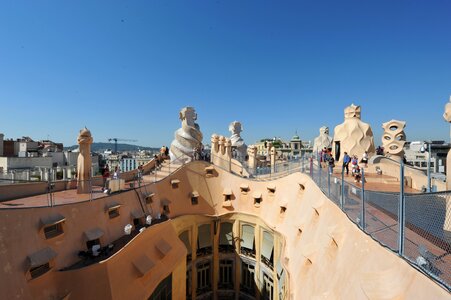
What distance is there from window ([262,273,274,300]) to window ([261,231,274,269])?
950 millimetres

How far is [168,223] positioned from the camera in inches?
488

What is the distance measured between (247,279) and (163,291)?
30.6 feet

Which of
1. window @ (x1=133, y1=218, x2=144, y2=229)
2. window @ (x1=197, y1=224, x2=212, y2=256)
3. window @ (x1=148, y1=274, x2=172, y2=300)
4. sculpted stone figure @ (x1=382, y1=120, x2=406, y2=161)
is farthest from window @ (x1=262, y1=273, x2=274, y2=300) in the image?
sculpted stone figure @ (x1=382, y1=120, x2=406, y2=161)

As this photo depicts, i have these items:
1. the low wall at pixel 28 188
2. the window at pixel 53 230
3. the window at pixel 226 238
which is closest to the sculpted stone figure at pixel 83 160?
the low wall at pixel 28 188

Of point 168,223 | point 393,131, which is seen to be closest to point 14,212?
point 168,223

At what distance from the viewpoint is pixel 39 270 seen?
267 inches

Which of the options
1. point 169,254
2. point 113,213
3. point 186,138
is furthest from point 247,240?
point 113,213

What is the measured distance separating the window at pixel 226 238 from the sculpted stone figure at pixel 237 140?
10660mm

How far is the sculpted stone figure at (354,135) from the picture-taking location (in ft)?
70.1

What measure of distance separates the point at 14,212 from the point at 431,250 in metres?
9.67

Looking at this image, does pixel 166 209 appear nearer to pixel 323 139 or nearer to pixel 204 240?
pixel 204 240

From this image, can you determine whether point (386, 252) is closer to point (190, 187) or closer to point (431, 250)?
point (431, 250)

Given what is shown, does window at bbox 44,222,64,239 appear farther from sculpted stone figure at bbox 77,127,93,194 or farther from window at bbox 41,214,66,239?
sculpted stone figure at bbox 77,127,93,194

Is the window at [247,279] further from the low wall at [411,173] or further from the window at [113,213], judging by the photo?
the window at [113,213]
